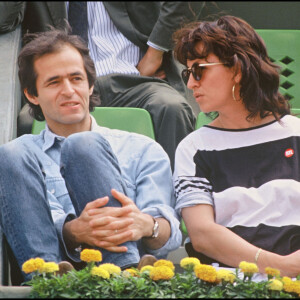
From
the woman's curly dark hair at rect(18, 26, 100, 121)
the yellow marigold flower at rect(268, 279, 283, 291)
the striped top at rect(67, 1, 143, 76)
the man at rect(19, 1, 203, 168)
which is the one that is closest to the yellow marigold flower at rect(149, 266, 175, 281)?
the yellow marigold flower at rect(268, 279, 283, 291)

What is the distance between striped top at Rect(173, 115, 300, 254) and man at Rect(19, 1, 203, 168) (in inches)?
32.9

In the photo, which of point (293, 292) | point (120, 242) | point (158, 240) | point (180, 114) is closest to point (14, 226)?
point (120, 242)

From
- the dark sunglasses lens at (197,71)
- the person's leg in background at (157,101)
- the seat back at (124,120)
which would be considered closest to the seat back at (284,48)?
the person's leg in background at (157,101)

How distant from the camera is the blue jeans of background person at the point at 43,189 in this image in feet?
6.75

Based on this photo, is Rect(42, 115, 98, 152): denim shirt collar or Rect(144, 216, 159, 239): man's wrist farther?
Rect(42, 115, 98, 152): denim shirt collar

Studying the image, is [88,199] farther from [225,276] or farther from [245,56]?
[245,56]

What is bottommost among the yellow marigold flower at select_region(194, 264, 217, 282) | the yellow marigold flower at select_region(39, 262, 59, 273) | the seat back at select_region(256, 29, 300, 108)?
the yellow marigold flower at select_region(194, 264, 217, 282)

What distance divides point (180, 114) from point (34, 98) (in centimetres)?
63

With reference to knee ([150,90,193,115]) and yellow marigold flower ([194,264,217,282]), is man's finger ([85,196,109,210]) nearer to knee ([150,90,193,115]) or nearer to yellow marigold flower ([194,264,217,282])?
yellow marigold flower ([194,264,217,282])

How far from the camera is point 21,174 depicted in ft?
6.93

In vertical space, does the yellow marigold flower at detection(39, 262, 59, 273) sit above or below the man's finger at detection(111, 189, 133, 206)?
below

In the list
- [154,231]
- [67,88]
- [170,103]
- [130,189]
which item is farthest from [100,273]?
[170,103]

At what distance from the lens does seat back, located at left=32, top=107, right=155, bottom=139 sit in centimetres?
296

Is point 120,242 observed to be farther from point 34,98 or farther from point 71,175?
point 34,98
